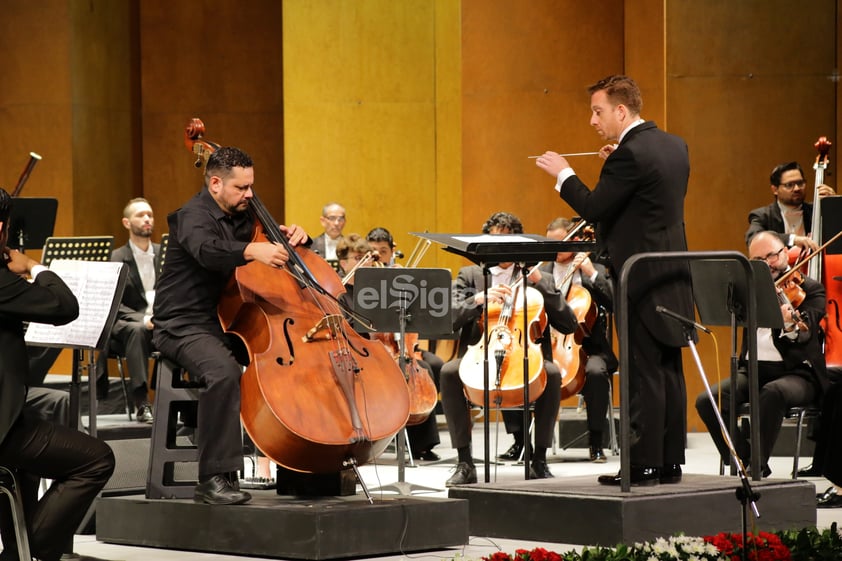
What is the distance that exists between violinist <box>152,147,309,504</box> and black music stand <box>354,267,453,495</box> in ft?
2.39

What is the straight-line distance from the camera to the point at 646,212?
4207 millimetres

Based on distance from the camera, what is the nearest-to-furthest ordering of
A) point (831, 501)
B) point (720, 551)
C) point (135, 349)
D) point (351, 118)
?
point (720, 551) < point (831, 501) < point (135, 349) < point (351, 118)

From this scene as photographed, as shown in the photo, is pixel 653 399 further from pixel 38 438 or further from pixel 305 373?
pixel 38 438

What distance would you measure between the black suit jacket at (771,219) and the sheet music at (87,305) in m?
3.55

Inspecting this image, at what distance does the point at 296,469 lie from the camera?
3992 mm

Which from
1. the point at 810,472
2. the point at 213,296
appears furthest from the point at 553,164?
the point at 810,472

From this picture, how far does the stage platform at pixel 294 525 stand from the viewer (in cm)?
395

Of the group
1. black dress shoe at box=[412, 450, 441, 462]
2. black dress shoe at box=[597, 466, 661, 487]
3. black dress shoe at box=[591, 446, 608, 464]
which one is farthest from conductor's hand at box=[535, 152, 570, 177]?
black dress shoe at box=[412, 450, 441, 462]

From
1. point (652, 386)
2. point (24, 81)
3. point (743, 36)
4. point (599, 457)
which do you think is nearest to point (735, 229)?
point (743, 36)

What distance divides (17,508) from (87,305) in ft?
3.62

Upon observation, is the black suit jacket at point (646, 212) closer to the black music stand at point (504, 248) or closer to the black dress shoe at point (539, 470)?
the black music stand at point (504, 248)

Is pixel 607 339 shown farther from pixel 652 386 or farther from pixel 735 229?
pixel 652 386

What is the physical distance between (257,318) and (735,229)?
414 cm

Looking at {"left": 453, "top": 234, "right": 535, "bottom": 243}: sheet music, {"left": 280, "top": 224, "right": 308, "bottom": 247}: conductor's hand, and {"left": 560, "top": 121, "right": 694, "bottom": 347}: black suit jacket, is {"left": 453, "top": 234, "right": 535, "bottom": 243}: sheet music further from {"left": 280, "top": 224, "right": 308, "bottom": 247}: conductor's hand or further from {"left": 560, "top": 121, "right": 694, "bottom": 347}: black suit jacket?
{"left": 280, "top": 224, "right": 308, "bottom": 247}: conductor's hand
